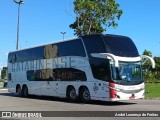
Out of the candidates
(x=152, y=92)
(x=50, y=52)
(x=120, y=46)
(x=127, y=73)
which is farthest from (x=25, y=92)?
(x=127, y=73)

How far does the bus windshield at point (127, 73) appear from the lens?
21469mm

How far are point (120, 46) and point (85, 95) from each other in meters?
3.54

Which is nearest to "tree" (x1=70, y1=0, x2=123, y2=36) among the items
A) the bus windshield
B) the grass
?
the grass

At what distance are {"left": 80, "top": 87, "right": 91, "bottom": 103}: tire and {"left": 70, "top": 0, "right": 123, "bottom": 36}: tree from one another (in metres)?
15.4

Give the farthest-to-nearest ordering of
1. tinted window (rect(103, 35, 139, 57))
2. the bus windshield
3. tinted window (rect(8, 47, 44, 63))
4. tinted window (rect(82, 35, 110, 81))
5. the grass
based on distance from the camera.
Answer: the grass < tinted window (rect(8, 47, 44, 63)) < tinted window (rect(103, 35, 139, 57)) < tinted window (rect(82, 35, 110, 81)) < the bus windshield

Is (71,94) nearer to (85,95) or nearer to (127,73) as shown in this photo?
(85,95)

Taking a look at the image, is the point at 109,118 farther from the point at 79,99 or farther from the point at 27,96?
the point at 27,96

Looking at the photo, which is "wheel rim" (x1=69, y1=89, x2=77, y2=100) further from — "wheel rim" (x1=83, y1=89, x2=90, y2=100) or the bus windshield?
the bus windshield

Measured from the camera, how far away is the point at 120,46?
22.5 metres

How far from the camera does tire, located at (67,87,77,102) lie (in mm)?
24472

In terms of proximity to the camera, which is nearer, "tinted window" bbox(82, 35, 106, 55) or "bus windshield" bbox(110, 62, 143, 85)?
"bus windshield" bbox(110, 62, 143, 85)

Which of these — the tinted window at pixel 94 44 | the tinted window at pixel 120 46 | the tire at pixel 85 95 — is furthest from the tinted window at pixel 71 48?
the tire at pixel 85 95

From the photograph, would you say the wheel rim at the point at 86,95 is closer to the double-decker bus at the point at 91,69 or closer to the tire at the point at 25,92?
the double-decker bus at the point at 91,69

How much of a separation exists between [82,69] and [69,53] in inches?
67.9
